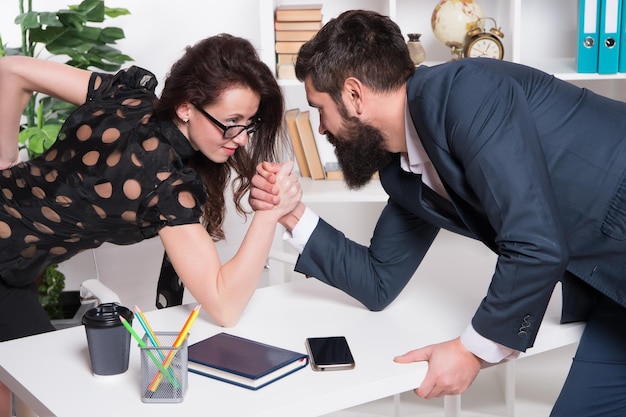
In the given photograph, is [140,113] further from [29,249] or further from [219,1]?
[219,1]

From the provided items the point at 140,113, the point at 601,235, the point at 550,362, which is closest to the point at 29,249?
the point at 140,113

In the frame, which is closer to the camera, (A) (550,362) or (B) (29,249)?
(B) (29,249)

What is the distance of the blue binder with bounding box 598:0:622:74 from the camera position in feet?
9.34

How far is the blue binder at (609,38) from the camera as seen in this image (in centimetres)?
285

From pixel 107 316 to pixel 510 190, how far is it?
0.73 meters

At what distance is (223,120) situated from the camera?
73.3 inches

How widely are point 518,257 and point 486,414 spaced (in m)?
1.67

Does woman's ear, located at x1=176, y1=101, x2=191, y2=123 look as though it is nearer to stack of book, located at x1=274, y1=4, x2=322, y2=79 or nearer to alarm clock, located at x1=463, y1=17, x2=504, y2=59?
stack of book, located at x1=274, y1=4, x2=322, y2=79

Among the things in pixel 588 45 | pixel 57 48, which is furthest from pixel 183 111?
pixel 588 45

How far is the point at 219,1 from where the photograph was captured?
131 inches

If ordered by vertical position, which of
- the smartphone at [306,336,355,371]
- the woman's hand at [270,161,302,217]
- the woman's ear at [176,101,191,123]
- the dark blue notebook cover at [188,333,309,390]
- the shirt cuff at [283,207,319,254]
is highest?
the woman's ear at [176,101,191,123]

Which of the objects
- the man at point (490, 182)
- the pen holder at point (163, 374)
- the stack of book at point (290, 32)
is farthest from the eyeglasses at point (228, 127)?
the stack of book at point (290, 32)

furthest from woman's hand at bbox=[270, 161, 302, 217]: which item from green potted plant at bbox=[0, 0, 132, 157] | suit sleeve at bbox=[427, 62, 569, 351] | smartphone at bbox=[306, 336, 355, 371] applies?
green potted plant at bbox=[0, 0, 132, 157]

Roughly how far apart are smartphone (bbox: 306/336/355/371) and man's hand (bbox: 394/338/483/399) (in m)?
0.10
